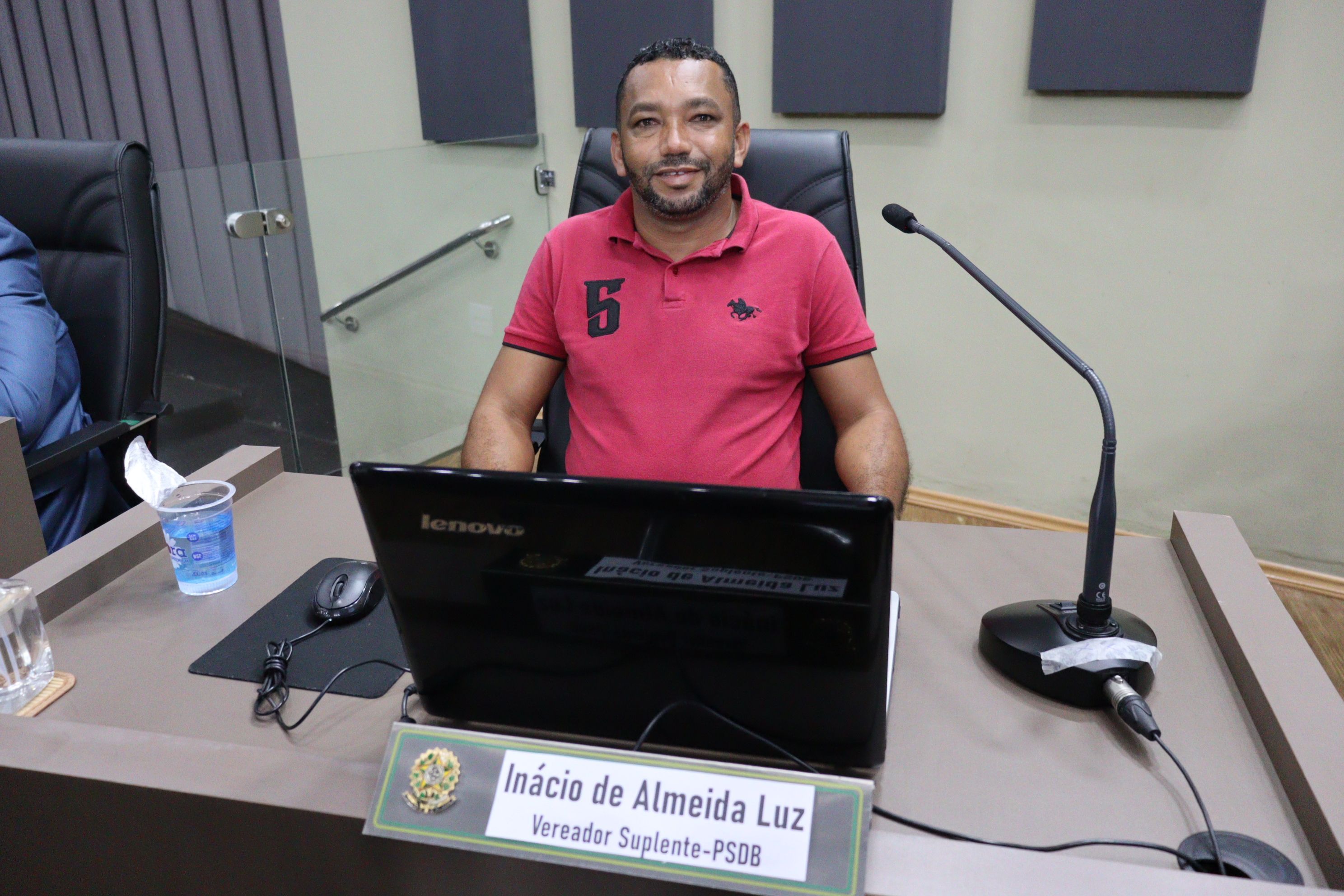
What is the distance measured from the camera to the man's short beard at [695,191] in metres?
1.47

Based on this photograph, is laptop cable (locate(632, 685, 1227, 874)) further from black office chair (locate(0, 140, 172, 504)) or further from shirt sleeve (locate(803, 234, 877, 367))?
black office chair (locate(0, 140, 172, 504))

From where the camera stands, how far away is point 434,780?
617 mm

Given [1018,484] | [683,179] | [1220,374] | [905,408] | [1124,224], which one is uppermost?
[683,179]

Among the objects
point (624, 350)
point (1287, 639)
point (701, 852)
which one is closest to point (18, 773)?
point (701, 852)

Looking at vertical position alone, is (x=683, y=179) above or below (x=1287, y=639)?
above

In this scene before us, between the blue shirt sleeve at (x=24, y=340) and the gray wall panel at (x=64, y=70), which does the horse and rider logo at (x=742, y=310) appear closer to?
the blue shirt sleeve at (x=24, y=340)

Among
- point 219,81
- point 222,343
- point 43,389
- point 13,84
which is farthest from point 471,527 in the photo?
point 13,84

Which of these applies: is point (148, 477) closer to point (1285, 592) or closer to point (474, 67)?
point (474, 67)

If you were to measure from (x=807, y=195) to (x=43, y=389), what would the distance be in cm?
126

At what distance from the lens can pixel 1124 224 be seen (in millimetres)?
2150

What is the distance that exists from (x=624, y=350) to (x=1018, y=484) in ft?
4.72

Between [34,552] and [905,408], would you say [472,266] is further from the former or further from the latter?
[34,552]

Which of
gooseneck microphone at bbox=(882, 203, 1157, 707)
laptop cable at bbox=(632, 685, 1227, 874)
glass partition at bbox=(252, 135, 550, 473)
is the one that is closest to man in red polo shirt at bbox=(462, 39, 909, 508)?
gooseneck microphone at bbox=(882, 203, 1157, 707)

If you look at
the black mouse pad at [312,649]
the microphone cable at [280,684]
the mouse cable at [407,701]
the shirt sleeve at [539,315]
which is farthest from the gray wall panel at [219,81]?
the mouse cable at [407,701]
